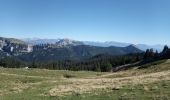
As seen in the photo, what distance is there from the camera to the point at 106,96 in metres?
30.6

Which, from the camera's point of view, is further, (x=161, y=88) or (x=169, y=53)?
(x=169, y=53)

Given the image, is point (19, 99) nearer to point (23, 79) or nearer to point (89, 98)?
point (89, 98)

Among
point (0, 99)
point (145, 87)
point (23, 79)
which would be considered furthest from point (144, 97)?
point (23, 79)

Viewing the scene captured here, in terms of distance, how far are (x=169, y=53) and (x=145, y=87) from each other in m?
126

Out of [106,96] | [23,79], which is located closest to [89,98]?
[106,96]

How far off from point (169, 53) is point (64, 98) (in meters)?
133

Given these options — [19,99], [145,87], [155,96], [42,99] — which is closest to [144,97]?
[155,96]

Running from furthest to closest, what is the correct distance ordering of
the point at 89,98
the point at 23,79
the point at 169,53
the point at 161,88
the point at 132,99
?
1. the point at 169,53
2. the point at 23,79
3. the point at 161,88
4. the point at 89,98
5. the point at 132,99

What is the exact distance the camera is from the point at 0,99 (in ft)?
Answer: 102

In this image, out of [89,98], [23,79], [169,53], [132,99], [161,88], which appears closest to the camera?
[132,99]

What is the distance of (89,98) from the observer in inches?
1180

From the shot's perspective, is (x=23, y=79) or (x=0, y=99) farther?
(x=23, y=79)

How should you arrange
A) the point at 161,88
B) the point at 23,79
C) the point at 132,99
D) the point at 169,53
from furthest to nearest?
the point at 169,53 < the point at 23,79 < the point at 161,88 < the point at 132,99

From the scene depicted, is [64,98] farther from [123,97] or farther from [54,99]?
[123,97]
